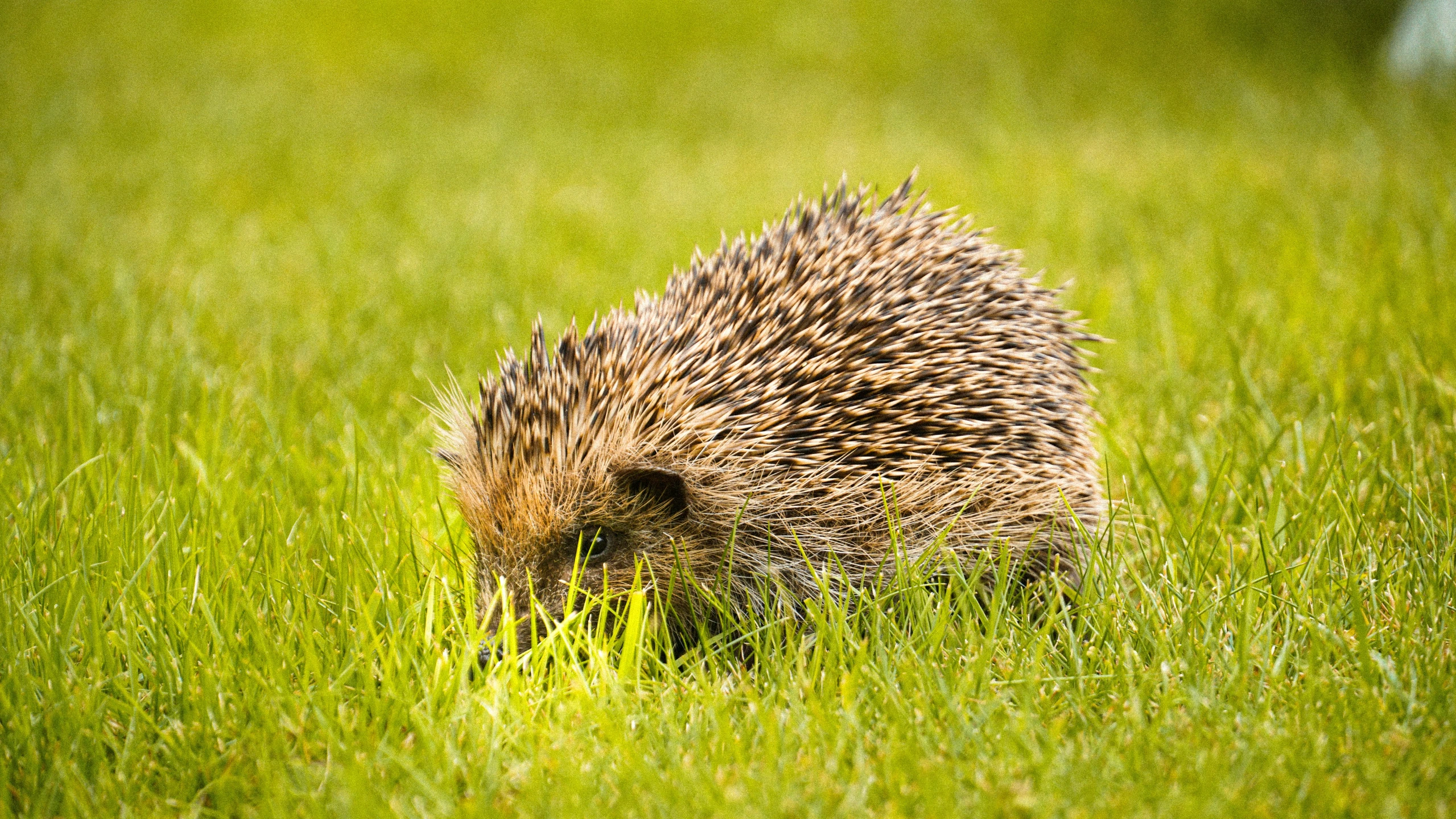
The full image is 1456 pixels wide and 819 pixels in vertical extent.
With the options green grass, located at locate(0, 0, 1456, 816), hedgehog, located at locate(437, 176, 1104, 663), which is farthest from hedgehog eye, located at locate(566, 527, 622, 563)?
green grass, located at locate(0, 0, 1456, 816)

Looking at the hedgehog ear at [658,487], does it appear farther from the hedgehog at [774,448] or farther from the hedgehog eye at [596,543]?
the hedgehog eye at [596,543]

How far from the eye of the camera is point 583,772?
265 centimetres

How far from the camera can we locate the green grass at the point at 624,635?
265 cm

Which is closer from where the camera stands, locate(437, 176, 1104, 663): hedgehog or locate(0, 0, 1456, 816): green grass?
locate(0, 0, 1456, 816): green grass

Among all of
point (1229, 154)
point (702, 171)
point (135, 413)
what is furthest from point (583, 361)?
point (1229, 154)

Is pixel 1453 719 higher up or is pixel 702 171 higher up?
pixel 702 171

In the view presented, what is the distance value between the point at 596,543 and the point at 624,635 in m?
0.30

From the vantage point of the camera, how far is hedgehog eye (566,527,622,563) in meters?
3.47

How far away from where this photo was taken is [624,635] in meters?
3.43

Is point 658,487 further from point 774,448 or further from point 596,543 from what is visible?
point 774,448

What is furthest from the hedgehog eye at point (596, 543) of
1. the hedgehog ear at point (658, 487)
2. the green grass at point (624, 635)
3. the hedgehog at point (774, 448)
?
the green grass at point (624, 635)

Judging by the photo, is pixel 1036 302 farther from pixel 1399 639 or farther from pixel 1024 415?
pixel 1399 639

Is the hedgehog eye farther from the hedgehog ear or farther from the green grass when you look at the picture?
the green grass

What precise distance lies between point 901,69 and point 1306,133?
16.5ft
